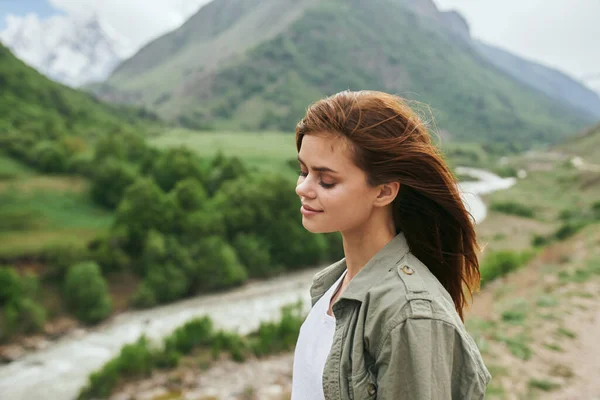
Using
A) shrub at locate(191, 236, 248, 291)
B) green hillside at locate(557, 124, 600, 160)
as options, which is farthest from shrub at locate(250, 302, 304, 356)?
green hillside at locate(557, 124, 600, 160)

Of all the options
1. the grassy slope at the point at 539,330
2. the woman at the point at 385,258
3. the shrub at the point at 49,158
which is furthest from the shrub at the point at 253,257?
the woman at the point at 385,258

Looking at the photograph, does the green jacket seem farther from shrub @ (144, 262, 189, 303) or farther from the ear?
shrub @ (144, 262, 189, 303)

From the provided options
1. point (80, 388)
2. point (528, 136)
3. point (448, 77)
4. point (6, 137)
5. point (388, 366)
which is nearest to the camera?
point (388, 366)

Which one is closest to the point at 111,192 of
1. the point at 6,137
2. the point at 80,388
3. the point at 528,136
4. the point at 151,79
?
the point at 6,137

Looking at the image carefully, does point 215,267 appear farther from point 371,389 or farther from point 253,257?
point 371,389

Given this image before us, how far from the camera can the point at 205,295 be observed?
3002 centimetres

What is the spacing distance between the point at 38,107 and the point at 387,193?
7024 centimetres

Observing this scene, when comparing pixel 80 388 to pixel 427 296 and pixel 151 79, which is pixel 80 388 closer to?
pixel 427 296

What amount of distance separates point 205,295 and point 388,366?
29837mm

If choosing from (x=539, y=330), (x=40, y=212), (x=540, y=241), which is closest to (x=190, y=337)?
(x=539, y=330)

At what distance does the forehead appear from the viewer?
1.93 m

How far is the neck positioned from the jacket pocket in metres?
0.61

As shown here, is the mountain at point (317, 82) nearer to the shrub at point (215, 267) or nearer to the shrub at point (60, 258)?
the shrub at point (215, 267)

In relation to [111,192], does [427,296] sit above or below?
below
